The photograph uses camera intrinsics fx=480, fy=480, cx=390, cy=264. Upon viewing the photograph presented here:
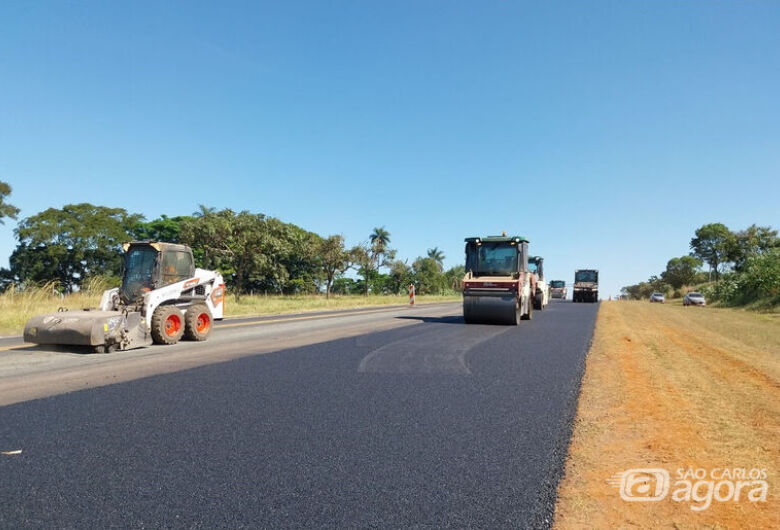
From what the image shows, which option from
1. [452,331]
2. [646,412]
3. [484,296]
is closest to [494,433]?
[646,412]

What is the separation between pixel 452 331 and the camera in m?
14.7

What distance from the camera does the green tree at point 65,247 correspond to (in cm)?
4850

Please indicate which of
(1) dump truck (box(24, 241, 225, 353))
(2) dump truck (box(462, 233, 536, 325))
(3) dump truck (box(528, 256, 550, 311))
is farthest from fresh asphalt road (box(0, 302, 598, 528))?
(3) dump truck (box(528, 256, 550, 311))

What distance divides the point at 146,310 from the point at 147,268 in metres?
1.12

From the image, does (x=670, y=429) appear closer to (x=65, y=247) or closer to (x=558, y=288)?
(x=558, y=288)

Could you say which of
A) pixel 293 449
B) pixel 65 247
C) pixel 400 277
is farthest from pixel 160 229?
pixel 293 449

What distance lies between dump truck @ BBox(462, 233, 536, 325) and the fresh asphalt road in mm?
8012

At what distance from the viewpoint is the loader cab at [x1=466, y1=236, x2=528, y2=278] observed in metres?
17.0

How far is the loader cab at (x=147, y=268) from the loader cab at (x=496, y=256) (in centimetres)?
999

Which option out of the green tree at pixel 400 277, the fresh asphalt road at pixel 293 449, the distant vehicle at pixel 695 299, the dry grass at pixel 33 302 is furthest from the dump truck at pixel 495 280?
the green tree at pixel 400 277

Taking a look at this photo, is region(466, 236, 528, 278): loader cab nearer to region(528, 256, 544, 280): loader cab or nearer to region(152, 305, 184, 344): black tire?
region(528, 256, 544, 280): loader cab

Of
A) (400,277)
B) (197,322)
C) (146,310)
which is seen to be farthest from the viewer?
(400,277)

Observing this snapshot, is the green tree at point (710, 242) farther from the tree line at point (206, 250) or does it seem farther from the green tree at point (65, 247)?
the green tree at point (65, 247)

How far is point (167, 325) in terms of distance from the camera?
11.4 meters
